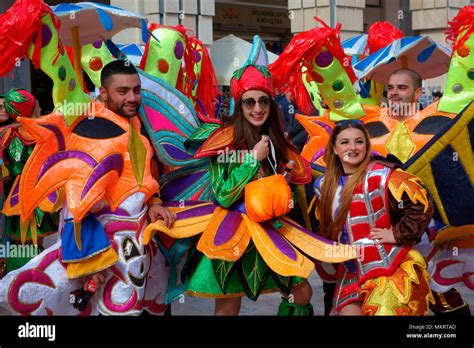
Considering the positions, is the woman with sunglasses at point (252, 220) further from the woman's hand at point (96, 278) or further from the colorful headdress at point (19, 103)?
the colorful headdress at point (19, 103)

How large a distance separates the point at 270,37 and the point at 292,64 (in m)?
15.3

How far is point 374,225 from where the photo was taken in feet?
12.6

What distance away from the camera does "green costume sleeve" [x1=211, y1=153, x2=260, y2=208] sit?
13.0 feet

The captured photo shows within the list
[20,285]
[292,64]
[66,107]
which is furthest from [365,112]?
[20,285]

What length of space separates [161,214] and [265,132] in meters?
0.65

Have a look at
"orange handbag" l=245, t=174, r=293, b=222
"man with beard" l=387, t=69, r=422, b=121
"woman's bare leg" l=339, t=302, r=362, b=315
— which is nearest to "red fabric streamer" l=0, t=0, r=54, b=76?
"orange handbag" l=245, t=174, r=293, b=222

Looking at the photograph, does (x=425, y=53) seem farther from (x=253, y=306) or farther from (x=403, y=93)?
(x=253, y=306)

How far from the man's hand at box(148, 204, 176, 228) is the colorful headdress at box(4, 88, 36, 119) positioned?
97.2 inches

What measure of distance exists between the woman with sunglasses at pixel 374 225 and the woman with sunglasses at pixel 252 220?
149 mm

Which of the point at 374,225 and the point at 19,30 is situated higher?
the point at 19,30

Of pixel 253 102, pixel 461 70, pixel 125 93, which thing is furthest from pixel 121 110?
pixel 461 70

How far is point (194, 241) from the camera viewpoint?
163 inches

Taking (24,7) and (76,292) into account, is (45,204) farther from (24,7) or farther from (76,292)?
(24,7)

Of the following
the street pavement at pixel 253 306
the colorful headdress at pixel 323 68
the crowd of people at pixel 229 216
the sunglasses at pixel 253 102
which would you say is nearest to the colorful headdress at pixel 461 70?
the colorful headdress at pixel 323 68
